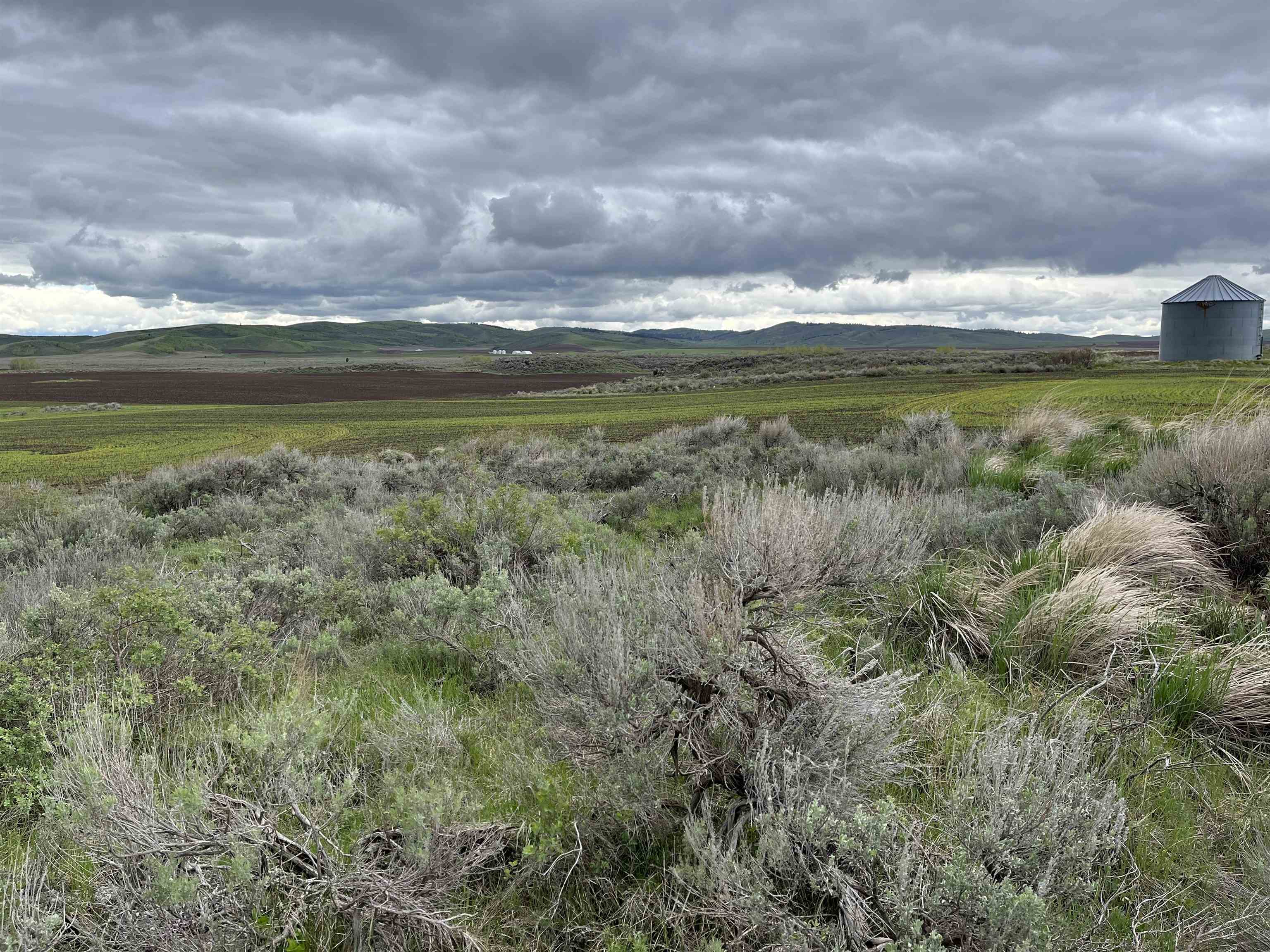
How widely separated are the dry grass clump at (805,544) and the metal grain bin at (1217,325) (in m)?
57.3

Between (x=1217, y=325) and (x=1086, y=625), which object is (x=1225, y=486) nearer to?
(x=1086, y=625)

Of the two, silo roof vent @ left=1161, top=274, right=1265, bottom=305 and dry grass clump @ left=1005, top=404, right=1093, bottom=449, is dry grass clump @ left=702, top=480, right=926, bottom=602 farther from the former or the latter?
silo roof vent @ left=1161, top=274, right=1265, bottom=305

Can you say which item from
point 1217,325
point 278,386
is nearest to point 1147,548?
point 1217,325

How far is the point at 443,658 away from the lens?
5184 mm

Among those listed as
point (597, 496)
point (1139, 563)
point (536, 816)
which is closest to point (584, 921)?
point (536, 816)

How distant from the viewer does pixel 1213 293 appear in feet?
167

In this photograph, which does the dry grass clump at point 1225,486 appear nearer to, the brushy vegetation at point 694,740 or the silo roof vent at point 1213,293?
the brushy vegetation at point 694,740

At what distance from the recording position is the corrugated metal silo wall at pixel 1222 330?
49.6 meters

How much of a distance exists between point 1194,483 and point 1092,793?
495cm

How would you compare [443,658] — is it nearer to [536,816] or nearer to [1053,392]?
[536,816]

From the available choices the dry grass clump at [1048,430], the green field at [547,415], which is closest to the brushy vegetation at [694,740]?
the dry grass clump at [1048,430]

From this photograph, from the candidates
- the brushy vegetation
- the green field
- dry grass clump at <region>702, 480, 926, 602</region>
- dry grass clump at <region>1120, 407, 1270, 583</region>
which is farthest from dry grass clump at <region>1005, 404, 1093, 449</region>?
dry grass clump at <region>702, 480, 926, 602</region>

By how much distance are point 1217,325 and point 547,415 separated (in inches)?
1899

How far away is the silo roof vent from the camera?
50.0 metres
